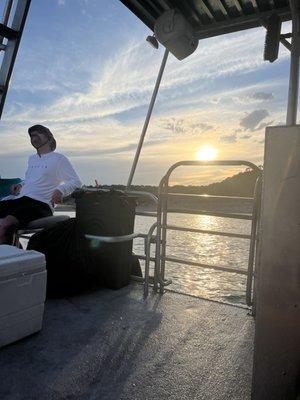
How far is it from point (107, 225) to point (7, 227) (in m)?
0.92

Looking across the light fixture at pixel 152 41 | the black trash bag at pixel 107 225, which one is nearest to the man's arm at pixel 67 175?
the black trash bag at pixel 107 225

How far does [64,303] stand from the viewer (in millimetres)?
2725

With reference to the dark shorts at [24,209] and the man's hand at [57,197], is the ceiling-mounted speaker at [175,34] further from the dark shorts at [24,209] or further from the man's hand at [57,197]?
the dark shorts at [24,209]

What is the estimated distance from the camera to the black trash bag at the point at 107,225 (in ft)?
9.73

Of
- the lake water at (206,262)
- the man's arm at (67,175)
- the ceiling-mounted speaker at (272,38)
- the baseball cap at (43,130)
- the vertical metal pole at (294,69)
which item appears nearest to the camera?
the vertical metal pole at (294,69)

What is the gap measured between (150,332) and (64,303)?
84 centimetres

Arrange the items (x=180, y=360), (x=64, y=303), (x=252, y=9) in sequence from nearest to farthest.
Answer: (x=180, y=360) → (x=64, y=303) → (x=252, y=9)

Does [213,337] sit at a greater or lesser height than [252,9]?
lesser

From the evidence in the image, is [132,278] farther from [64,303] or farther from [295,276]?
[295,276]

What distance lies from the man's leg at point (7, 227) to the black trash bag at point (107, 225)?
60 centimetres

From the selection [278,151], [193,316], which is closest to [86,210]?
[193,316]

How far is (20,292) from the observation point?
6.52ft

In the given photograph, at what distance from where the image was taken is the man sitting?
10.3ft

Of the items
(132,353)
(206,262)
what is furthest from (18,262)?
(206,262)
